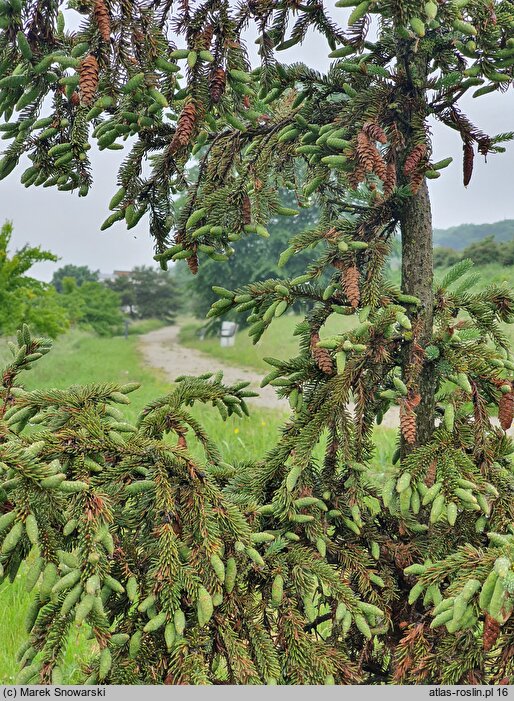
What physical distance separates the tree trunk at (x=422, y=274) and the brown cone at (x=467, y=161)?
0.13 meters

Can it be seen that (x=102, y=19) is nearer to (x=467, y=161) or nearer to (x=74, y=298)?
(x=467, y=161)

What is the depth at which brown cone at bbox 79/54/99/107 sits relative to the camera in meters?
1.17

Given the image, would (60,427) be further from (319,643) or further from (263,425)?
(263,425)

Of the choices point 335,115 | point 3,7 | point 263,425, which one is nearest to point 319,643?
point 335,115

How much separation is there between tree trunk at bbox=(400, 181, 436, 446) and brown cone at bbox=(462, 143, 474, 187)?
125 millimetres

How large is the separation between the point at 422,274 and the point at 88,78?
3.82 ft

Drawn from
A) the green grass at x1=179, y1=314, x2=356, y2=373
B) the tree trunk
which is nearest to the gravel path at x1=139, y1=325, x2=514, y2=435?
the green grass at x1=179, y1=314, x2=356, y2=373

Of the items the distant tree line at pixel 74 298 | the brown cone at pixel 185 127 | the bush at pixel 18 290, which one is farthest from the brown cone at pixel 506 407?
the bush at pixel 18 290

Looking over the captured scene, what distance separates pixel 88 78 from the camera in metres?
1.19

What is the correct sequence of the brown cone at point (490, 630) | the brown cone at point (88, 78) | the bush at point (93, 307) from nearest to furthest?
the brown cone at point (88, 78) < the brown cone at point (490, 630) < the bush at point (93, 307)

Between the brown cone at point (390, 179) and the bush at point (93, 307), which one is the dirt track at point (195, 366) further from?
the brown cone at point (390, 179)

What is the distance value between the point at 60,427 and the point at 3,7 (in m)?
1.01

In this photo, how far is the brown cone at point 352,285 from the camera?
1642 millimetres
